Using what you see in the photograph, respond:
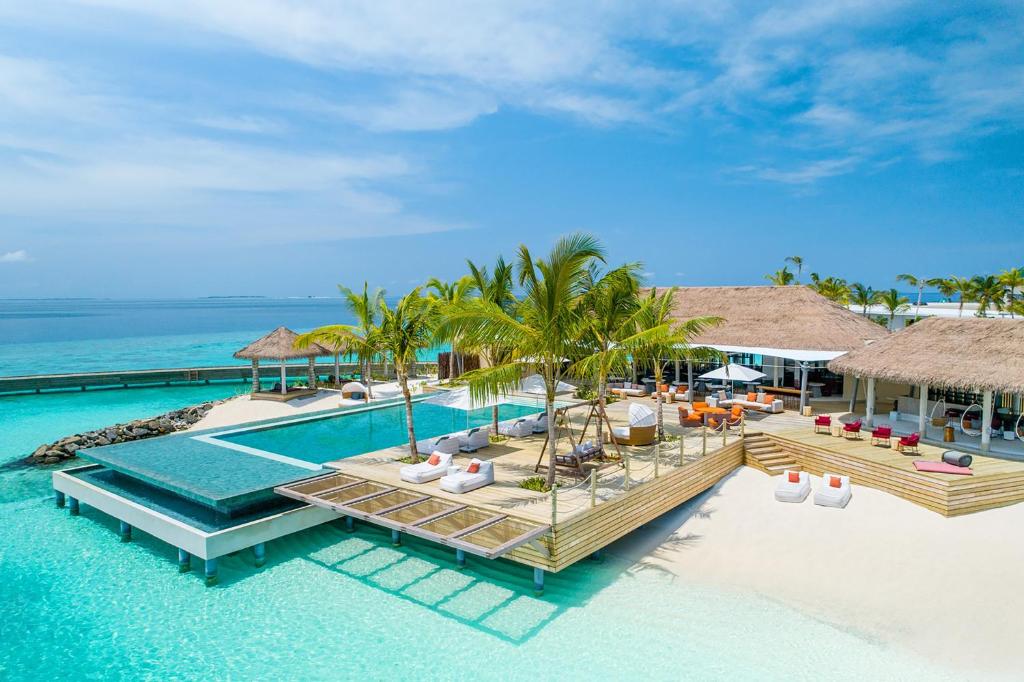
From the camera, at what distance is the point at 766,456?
48.5 feet

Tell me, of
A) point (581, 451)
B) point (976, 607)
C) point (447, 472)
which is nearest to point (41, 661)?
point (447, 472)

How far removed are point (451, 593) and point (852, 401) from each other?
46.7 ft

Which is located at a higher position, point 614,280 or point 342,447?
point 614,280

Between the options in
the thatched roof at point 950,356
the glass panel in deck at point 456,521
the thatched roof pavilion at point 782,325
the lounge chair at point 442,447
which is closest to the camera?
the glass panel in deck at point 456,521

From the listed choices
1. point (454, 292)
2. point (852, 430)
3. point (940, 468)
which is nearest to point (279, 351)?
point (454, 292)

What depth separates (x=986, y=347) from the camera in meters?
14.4

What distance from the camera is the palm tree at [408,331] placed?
13.3 metres

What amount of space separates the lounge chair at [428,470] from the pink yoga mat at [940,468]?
31.3 feet

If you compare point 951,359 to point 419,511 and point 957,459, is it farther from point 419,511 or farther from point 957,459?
point 419,511

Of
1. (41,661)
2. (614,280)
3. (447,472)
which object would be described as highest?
(614,280)

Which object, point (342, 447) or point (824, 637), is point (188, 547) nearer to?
point (342, 447)

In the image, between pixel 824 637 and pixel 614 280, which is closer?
pixel 824 637

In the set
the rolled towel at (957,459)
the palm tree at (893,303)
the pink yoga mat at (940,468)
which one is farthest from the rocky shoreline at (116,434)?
the palm tree at (893,303)

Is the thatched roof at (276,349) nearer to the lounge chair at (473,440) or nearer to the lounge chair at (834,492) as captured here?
the lounge chair at (473,440)
